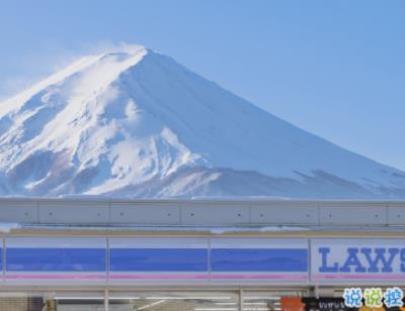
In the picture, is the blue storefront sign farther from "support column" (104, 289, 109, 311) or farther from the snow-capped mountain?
the snow-capped mountain

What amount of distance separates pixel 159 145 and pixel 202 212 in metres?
120

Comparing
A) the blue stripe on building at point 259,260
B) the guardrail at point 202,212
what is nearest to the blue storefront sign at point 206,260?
the blue stripe on building at point 259,260

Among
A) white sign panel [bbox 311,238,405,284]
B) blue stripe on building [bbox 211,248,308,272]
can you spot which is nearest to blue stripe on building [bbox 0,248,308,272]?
blue stripe on building [bbox 211,248,308,272]

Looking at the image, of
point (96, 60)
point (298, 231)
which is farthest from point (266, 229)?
point (96, 60)

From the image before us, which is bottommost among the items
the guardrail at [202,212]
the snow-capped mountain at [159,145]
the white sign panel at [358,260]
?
the white sign panel at [358,260]

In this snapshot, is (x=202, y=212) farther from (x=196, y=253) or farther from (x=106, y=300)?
(x=106, y=300)

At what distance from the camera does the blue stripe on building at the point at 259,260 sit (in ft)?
37.0

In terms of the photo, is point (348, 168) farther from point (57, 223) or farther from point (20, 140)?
point (57, 223)

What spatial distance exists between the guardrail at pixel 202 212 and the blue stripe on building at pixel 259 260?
1.40 ft

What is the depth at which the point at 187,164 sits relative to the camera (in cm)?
12325

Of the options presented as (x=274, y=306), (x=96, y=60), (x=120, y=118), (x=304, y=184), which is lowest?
(x=274, y=306)

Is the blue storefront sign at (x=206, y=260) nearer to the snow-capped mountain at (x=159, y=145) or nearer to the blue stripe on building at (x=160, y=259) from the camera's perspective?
the blue stripe on building at (x=160, y=259)

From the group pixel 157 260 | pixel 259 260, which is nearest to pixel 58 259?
pixel 157 260

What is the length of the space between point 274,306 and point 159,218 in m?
1.88
